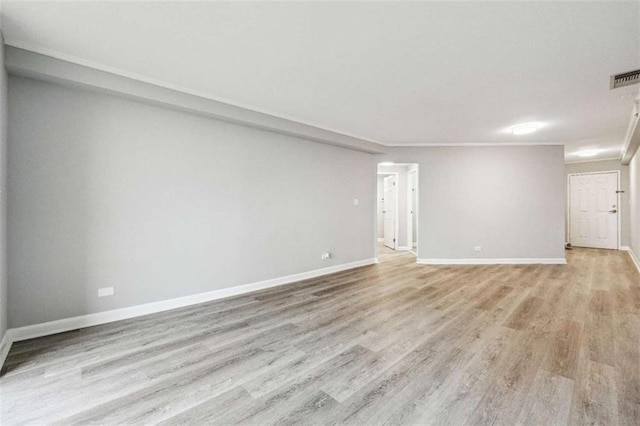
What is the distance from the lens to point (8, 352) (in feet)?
7.38

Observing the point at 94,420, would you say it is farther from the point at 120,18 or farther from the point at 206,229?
the point at 120,18

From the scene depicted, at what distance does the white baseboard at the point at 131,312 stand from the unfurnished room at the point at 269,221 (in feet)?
0.07

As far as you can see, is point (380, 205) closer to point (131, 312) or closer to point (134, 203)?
point (134, 203)

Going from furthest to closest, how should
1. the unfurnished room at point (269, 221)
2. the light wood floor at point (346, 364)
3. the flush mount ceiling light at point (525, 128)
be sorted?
the flush mount ceiling light at point (525, 128), the unfurnished room at point (269, 221), the light wood floor at point (346, 364)

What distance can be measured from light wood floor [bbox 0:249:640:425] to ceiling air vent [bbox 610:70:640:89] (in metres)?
2.46

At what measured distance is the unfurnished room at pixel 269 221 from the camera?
180 cm

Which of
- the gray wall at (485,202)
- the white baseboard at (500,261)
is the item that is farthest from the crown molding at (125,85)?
the white baseboard at (500,261)

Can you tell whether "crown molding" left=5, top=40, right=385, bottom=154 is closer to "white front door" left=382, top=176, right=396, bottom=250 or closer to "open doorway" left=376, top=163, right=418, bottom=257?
"open doorway" left=376, top=163, right=418, bottom=257

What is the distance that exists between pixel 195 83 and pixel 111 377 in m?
2.76

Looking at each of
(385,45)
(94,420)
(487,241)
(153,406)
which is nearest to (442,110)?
(385,45)

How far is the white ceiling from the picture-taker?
189 centimetres

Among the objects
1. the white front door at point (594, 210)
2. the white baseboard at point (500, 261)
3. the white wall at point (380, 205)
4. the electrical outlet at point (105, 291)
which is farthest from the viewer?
the white wall at point (380, 205)

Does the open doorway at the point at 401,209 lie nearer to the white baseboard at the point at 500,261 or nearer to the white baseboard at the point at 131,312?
the white baseboard at the point at 500,261

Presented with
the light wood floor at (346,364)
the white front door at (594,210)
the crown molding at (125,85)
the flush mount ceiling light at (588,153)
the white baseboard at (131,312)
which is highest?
the flush mount ceiling light at (588,153)
